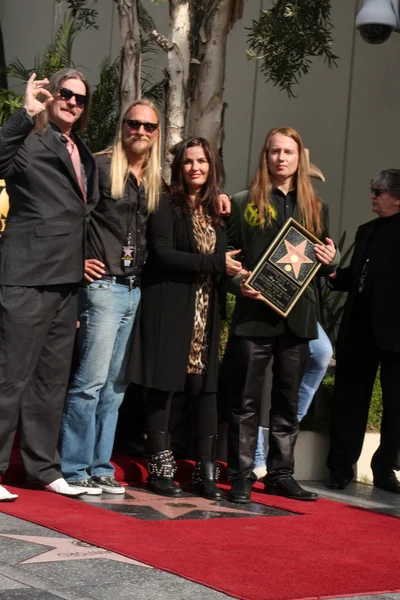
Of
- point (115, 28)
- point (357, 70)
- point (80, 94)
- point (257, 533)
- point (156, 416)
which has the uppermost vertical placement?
point (115, 28)

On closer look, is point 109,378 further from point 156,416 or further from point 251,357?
point 251,357

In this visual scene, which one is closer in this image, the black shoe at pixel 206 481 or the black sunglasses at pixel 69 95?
the black sunglasses at pixel 69 95

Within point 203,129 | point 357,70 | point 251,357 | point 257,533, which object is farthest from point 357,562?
point 357,70

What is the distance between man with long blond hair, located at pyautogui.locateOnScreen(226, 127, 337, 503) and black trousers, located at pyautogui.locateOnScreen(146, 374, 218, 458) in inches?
5.1

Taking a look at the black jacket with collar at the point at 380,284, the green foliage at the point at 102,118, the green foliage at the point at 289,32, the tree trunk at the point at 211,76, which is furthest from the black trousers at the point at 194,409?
the green foliage at the point at 102,118

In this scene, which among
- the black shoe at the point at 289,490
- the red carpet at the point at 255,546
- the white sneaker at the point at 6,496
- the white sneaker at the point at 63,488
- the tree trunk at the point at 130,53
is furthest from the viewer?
the tree trunk at the point at 130,53

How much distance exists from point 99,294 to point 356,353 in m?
2.05

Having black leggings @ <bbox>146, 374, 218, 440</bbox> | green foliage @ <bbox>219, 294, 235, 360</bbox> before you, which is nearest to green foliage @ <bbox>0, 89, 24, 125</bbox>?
green foliage @ <bbox>219, 294, 235, 360</bbox>

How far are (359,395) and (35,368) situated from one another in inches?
94.0

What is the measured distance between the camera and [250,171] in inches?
467

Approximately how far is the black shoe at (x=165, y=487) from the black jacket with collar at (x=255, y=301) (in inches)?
35.3

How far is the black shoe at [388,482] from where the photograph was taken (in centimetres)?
716

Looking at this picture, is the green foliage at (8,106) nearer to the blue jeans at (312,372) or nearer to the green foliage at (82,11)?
the green foliage at (82,11)

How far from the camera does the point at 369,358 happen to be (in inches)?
284
